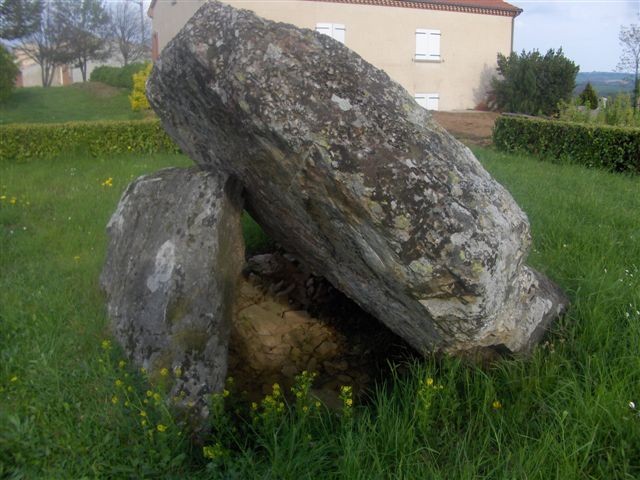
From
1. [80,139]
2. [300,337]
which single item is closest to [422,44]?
[80,139]

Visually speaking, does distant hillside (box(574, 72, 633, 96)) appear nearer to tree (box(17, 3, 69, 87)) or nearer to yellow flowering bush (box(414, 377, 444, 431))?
yellow flowering bush (box(414, 377, 444, 431))

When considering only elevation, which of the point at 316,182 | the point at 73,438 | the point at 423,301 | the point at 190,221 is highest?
the point at 316,182

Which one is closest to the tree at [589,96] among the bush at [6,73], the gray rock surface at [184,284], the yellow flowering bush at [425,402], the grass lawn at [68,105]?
the grass lawn at [68,105]

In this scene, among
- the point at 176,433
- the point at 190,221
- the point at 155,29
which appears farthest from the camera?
the point at 155,29

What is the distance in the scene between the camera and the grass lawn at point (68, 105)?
21.0m

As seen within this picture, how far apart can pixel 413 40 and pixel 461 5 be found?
240 centimetres

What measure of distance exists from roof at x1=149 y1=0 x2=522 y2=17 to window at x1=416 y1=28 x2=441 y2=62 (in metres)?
0.92

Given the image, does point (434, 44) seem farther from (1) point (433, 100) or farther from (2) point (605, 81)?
(2) point (605, 81)

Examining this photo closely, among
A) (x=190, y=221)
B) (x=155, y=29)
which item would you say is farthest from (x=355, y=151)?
(x=155, y=29)

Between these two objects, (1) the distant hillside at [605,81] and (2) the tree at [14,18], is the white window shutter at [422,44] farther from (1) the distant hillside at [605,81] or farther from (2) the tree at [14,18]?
(2) the tree at [14,18]

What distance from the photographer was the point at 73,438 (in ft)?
10.4

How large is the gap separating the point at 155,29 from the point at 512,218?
103 ft

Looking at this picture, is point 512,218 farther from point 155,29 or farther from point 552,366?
point 155,29

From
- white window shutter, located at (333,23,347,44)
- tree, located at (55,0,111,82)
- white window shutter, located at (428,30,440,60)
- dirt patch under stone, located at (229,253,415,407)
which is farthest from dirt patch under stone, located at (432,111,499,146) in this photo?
tree, located at (55,0,111,82)
